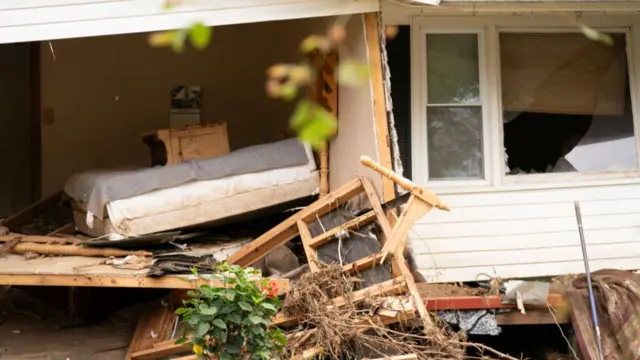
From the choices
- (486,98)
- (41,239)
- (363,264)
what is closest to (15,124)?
(41,239)

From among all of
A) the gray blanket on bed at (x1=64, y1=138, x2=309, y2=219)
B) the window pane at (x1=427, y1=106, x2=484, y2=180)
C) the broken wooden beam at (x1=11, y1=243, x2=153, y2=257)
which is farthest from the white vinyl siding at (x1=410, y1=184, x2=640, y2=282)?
the broken wooden beam at (x1=11, y1=243, x2=153, y2=257)

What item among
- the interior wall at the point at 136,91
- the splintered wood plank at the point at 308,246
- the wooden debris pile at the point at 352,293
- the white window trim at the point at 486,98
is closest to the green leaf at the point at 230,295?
the wooden debris pile at the point at 352,293

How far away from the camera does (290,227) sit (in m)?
4.91

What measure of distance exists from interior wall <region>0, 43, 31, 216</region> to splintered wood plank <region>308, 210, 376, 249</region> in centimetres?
458

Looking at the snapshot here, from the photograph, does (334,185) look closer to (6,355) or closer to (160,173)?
(160,173)

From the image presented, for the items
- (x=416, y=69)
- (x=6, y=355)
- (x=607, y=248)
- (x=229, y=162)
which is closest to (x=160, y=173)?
(x=229, y=162)

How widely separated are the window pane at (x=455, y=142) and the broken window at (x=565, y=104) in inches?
10.5

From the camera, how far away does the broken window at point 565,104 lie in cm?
534

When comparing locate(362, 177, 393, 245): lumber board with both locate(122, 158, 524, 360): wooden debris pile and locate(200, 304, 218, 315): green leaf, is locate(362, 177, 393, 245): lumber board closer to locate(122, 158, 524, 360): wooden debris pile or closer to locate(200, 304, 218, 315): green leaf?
locate(122, 158, 524, 360): wooden debris pile

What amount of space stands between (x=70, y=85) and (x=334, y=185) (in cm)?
396

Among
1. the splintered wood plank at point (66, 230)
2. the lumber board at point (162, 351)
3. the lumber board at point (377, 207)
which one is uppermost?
the lumber board at point (377, 207)

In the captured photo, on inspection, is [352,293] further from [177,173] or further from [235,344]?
[177,173]

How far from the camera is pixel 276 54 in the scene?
8.04 meters

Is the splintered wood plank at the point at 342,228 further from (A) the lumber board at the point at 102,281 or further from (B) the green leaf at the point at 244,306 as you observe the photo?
(B) the green leaf at the point at 244,306
